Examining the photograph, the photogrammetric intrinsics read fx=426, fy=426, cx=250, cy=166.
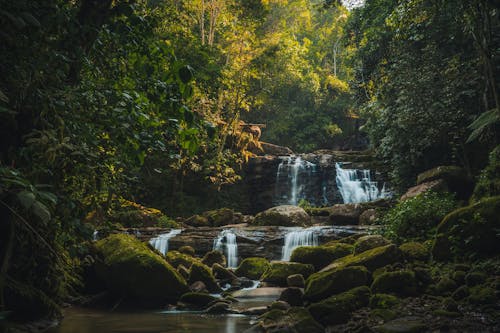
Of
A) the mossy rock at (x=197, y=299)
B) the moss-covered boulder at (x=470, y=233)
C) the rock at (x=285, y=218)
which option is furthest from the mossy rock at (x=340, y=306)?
the rock at (x=285, y=218)

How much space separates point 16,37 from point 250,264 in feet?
32.4

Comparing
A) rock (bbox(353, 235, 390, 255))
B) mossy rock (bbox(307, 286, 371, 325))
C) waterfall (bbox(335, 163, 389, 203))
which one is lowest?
mossy rock (bbox(307, 286, 371, 325))

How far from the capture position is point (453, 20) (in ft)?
46.8

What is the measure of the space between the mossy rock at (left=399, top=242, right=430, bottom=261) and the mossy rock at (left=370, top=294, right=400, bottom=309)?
181cm

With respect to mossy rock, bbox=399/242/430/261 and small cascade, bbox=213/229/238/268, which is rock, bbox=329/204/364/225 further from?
mossy rock, bbox=399/242/430/261

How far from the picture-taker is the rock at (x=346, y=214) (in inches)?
648

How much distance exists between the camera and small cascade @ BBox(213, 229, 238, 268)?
13.8 metres

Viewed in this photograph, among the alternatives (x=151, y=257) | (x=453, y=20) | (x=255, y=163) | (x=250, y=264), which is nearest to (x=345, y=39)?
(x=453, y=20)

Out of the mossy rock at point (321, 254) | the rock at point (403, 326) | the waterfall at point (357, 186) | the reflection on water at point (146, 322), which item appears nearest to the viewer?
the rock at point (403, 326)

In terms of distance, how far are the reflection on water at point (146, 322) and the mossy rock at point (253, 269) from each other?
3607mm

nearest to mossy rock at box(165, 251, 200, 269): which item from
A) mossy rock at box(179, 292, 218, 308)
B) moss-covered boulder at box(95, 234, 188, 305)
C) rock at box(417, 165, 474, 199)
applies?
→ moss-covered boulder at box(95, 234, 188, 305)

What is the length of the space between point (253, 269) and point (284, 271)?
184 centimetres

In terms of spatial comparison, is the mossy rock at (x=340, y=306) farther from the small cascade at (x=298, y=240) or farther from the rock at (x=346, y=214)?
the rock at (x=346, y=214)

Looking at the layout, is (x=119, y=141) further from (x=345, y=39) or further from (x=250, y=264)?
(x=345, y=39)
